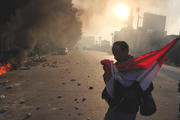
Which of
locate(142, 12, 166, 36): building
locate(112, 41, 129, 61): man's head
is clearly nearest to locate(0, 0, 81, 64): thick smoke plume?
locate(112, 41, 129, 61): man's head

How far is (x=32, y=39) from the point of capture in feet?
28.6

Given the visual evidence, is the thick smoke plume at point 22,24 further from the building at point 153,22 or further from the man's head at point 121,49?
the building at point 153,22

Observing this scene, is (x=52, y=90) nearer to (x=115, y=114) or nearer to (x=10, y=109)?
(x=10, y=109)

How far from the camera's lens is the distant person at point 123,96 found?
145 centimetres

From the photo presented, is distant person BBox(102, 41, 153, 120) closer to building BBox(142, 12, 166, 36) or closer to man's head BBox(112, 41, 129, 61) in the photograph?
man's head BBox(112, 41, 129, 61)

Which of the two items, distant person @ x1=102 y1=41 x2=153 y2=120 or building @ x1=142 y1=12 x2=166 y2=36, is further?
building @ x1=142 y1=12 x2=166 y2=36

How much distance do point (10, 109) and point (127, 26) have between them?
5893 centimetres

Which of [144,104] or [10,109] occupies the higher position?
[144,104]

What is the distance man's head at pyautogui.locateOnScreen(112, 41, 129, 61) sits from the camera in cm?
154

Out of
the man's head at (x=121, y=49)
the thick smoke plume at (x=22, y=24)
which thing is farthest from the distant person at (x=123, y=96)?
the thick smoke plume at (x=22, y=24)

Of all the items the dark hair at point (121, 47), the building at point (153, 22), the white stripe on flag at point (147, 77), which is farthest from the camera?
the building at point (153, 22)

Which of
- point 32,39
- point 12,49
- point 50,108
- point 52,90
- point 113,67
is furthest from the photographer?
point 32,39

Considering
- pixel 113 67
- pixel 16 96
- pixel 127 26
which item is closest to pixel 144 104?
pixel 113 67

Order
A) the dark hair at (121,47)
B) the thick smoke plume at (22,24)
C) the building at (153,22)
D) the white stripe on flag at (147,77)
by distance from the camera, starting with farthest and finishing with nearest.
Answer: the building at (153,22) → the thick smoke plume at (22,24) → the dark hair at (121,47) → the white stripe on flag at (147,77)
